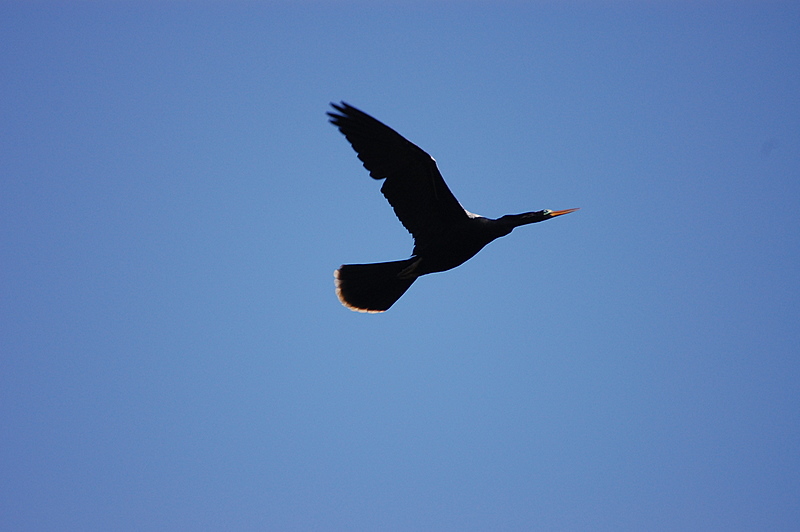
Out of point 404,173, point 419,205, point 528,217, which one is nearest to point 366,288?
point 419,205

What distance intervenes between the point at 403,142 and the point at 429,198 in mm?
748

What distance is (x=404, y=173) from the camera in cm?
828

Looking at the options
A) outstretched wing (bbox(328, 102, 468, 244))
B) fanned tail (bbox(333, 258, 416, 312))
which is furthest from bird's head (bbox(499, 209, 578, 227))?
fanned tail (bbox(333, 258, 416, 312))

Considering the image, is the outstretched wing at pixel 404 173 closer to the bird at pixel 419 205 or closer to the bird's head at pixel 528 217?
the bird at pixel 419 205

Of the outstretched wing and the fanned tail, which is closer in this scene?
the outstretched wing

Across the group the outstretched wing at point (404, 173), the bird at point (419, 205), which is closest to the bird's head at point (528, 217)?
the bird at point (419, 205)

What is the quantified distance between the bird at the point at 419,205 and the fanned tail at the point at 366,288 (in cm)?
19

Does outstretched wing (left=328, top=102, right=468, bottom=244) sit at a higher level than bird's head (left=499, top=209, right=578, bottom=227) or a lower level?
higher

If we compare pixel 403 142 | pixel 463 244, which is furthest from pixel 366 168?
pixel 463 244

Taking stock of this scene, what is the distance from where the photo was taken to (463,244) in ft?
27.4

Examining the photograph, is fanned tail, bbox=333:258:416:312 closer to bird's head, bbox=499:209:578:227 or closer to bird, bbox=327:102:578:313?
bird, bbox=327:102:578:313

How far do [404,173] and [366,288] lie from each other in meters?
1.58

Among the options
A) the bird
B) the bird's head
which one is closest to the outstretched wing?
the bird

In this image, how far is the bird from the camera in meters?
8.02
